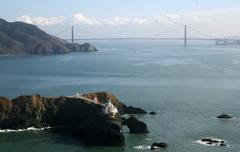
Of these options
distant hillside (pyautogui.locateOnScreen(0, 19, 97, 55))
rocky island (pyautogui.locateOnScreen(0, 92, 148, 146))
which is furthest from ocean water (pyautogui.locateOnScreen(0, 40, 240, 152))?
distant hillside (pyautogui.locateOnScreen(0, 19, 97, 55))

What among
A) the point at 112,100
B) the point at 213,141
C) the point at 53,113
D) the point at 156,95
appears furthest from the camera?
the point at 156,95

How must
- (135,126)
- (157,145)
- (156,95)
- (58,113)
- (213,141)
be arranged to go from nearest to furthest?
1. (157,145)
2. (213,141)
3. (135,126)
4. (58,113)
5. (156,95)

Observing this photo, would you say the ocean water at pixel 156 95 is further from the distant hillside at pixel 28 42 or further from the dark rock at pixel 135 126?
the distant hillside at pixel 28 42

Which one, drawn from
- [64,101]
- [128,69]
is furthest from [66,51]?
[64,101]

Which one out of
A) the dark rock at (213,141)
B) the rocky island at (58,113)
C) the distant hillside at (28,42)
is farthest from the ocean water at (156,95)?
the distant hillside at (28,42)

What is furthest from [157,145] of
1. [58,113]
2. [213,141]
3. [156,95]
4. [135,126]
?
[156,95]

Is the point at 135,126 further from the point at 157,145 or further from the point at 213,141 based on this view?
the point at 213,141
